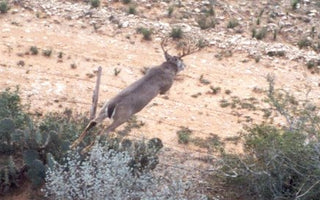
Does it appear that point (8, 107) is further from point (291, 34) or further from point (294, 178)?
point (291, 34)

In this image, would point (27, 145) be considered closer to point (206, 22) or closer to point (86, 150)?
point (86, 150)

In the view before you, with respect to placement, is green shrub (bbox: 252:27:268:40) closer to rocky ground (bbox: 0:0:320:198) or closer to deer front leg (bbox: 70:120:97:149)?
rocky ground (bbox: 0:0:320:198)

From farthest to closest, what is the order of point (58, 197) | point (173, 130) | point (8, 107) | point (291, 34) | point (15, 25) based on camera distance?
point (291, 34)
point (15, 25)
point (173, 130)
point (8, 107)
point (58, 197)

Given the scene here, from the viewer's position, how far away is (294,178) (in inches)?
245

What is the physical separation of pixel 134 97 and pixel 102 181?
1.45 m

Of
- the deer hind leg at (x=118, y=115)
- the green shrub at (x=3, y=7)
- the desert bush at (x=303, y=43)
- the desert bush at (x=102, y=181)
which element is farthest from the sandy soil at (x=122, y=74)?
the desert bush at (x=102, y=181)

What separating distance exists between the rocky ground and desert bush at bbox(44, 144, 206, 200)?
1364mm

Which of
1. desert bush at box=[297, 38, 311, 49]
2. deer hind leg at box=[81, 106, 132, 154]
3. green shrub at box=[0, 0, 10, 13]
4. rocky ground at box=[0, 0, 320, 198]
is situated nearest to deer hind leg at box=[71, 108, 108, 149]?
deer hind leg at box=[81, 106, 132, 154]

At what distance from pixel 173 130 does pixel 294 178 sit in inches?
102

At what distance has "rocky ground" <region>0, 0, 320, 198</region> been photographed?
8.92 meters

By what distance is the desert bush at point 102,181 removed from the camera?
5.64 metres

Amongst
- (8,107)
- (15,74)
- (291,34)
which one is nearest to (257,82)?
(291,34)

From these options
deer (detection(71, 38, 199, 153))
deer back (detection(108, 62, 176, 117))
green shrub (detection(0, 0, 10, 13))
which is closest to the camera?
deer (detection(71, 38, 199, 153))

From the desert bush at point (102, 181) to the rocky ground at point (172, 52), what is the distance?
1364 millimetres
